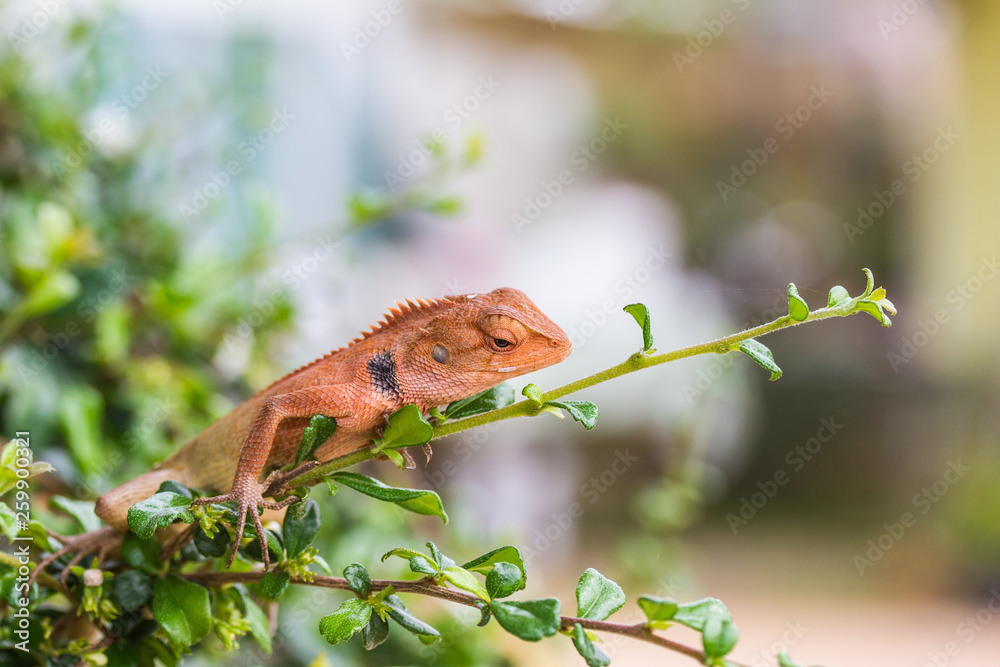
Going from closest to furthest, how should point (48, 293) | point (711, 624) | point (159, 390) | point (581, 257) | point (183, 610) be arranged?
point (711, 624) → point (183, 610) → point (48, 293) → point (159, 390) → point (581, 257)

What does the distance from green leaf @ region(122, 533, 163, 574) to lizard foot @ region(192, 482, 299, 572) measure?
0.21 feet

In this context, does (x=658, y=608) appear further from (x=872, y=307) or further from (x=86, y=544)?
(x=86, y=544)

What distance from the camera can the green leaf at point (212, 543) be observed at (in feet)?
1.71

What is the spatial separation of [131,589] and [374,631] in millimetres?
189

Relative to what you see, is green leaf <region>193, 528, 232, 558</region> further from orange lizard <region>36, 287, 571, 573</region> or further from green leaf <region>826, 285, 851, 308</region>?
green leaf <region>826, 285, 851, 308</region>

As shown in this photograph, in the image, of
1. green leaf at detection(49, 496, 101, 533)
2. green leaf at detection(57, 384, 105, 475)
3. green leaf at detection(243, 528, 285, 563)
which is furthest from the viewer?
green leaf at detection(57, 384, 105, 475)

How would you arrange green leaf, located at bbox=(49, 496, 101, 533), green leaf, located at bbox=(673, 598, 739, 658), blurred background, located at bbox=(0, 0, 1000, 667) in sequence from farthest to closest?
blurred background, located at bbox=(0, 0, 1000, 667), green leaf, located at bbox=(49, 496, 101, 533), green leaf, located at bbox=(673, 598, 739, 658)

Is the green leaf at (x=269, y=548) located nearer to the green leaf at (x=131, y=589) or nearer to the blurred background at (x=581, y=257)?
the green leaf at (x=131, y=589)

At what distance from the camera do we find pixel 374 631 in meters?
0.49

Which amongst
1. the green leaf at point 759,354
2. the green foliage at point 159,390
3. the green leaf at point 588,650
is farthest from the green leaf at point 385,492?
the green leaf at point 759,354

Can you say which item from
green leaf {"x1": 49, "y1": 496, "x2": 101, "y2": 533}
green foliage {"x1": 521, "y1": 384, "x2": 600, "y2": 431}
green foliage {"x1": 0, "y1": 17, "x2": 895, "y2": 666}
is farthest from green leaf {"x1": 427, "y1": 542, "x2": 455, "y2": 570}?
green leaf {"x1": 49, "y1": 496, "x2": 101, "y2": 533}

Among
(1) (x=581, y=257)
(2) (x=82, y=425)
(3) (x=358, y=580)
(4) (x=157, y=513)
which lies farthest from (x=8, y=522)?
(1) (x=581, y=257)

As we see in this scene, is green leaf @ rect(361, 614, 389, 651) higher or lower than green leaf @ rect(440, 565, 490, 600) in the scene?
lower

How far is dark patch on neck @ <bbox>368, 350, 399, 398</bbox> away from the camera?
666mm
